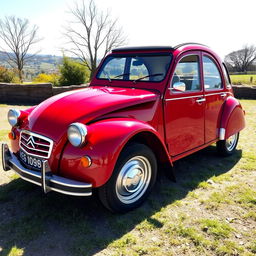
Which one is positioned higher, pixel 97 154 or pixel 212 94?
pixel 212 94

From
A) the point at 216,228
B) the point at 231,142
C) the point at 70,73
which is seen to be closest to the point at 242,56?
the point at 70,73

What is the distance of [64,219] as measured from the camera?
9.00 feet

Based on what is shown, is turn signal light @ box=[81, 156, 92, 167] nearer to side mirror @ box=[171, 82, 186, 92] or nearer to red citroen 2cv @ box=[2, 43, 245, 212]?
red citroen 2cv @ box=[2, 43, 245, 212]

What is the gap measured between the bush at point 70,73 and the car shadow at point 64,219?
12.7 meters

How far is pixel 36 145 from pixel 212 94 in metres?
2.81

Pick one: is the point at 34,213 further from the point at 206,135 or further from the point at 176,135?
the point at 206,135

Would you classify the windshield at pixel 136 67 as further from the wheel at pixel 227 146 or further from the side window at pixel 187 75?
the wheel at pixel 227 146

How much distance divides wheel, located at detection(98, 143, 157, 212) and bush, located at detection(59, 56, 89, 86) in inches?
530

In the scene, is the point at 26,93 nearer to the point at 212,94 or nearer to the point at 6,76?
the point at 6,76

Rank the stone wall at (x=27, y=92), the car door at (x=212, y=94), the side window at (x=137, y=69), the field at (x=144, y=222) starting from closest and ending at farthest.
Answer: the field at (x=144, y=222) → the side window at (x=137, y=69) → the car door at (x=212, y=94) → the stone wall at (x=27, y=92)

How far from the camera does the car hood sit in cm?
263

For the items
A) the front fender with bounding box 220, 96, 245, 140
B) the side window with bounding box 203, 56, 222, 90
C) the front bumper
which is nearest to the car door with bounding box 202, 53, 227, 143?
the side window with bounding box 203, 56, 222, 90

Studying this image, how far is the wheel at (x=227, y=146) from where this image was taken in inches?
178

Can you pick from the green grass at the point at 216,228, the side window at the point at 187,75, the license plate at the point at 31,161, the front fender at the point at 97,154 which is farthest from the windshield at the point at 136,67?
the green grass at the point at 216,228
